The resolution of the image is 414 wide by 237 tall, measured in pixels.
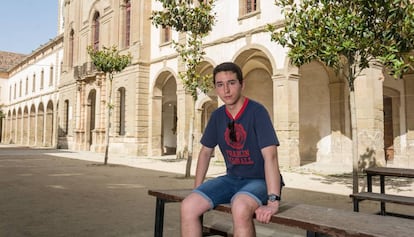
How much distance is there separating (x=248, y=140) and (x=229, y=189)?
0.36 meters

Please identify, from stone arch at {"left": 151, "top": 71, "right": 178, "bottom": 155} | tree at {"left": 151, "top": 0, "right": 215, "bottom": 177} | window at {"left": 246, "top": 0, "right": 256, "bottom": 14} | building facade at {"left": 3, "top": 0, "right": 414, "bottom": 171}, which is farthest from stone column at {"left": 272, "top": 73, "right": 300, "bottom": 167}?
stone arch at {"left": 151, "top": 71, "right": 178, "bottom": 155}

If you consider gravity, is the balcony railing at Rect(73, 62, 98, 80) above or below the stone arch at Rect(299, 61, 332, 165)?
above

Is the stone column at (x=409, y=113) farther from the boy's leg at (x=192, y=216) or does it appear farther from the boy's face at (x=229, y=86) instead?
the boy's leg at (x=192, y=216)

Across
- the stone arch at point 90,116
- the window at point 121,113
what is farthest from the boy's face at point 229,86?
the stone arch at point 90,116

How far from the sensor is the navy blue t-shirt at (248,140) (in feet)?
7.80

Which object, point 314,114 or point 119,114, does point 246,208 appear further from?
point 119,114

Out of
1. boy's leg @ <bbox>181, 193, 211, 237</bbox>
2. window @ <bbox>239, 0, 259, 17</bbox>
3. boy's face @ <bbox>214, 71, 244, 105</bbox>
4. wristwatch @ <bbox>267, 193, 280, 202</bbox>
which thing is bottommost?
boy's leg @ <bbox>181, 193, 211, 237</bbox>

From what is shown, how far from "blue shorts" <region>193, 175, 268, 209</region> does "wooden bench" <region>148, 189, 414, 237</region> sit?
77 millimetres

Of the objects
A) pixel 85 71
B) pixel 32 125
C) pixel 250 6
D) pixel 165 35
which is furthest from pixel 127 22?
pixel 32 125

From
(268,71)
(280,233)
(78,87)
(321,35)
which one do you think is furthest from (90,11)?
(280,233)

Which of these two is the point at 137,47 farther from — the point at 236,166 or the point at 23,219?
the point at 236,166

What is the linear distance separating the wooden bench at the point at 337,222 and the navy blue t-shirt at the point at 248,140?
304 mm

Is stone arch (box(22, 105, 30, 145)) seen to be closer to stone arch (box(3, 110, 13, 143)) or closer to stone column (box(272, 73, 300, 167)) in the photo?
stone arch (box(3, 110, 13, 143))

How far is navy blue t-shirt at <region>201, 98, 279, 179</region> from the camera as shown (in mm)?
2377
